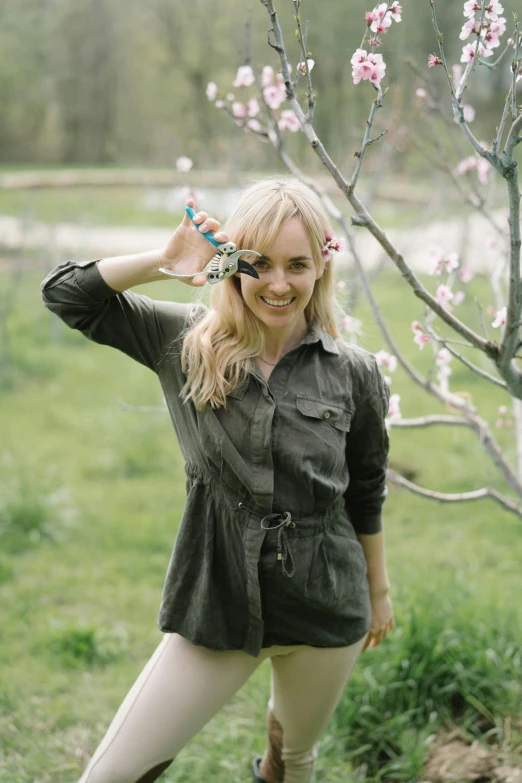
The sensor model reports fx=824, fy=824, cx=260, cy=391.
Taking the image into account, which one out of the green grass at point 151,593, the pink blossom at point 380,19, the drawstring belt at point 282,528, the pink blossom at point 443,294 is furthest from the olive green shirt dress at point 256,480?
the green grass at point 151,593

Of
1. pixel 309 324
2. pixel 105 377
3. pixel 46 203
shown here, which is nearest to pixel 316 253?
pixel 309 324

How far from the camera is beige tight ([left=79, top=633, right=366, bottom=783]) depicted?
6.24 ft

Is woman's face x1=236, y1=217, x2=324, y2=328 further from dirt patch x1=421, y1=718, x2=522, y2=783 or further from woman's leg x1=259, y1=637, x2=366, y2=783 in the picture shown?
dirt patch x1=421, y1=718, x2=522, y2=783

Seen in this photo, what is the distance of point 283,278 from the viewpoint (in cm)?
195

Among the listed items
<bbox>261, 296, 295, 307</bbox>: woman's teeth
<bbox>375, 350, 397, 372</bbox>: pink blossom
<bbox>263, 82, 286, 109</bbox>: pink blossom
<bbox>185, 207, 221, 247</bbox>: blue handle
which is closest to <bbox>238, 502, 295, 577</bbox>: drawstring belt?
<bbox>261, 296, 295, 307</bbox>: woman's teeth

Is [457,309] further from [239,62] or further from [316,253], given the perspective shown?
[316,253]

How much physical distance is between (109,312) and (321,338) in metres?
0.53

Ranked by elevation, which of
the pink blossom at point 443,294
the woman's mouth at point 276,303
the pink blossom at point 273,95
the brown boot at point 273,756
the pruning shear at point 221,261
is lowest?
the brown boot at point 273,756

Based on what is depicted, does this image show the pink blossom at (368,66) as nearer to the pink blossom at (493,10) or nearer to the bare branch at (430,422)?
the pink blossom at (493,10)

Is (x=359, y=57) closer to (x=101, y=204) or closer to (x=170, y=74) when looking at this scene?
(x=170, y=74)

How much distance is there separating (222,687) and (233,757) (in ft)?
3.26

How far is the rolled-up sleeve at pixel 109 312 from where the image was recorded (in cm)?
194

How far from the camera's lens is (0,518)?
4637 millimetres

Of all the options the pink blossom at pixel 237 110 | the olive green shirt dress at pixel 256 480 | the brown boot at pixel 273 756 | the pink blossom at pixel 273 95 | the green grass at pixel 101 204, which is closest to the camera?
the olive green shirt dress at pixel 256 480
